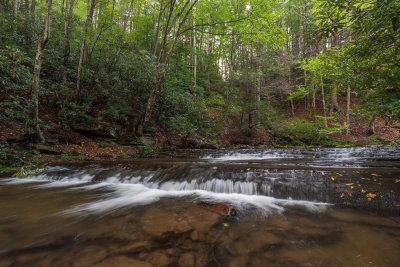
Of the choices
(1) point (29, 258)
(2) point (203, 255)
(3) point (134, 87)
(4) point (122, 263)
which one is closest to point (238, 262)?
(2) point (203, 255)

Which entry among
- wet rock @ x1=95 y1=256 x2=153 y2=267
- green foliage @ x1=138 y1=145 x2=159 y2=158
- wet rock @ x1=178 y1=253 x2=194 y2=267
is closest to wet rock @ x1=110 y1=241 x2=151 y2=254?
wet rock @ x1=95 y1=256 x2=153 y2=267

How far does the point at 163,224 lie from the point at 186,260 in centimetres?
84

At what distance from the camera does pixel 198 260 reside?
1.64 m

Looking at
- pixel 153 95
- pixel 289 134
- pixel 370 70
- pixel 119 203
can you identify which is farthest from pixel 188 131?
pixel 289 134

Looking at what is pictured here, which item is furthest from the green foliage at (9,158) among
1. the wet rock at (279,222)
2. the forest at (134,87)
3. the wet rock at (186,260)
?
the wet rock at (279,222)

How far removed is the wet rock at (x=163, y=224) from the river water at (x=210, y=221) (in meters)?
0.01

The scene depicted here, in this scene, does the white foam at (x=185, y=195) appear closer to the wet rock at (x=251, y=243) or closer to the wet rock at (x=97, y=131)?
the wet rock at (x=251, y=243)

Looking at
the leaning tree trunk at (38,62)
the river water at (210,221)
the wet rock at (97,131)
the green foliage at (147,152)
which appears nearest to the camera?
the river water at (210,221)

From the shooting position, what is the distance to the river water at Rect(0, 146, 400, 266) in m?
1.68

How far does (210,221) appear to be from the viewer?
2428 mm

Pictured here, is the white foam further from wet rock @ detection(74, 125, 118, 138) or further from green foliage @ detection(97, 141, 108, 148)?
wet rock @ detection(74, 125, 118, 138)

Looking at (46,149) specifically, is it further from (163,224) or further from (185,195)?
(163,224)

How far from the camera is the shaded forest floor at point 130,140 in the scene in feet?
22.9

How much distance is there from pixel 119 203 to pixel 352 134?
18035mm
